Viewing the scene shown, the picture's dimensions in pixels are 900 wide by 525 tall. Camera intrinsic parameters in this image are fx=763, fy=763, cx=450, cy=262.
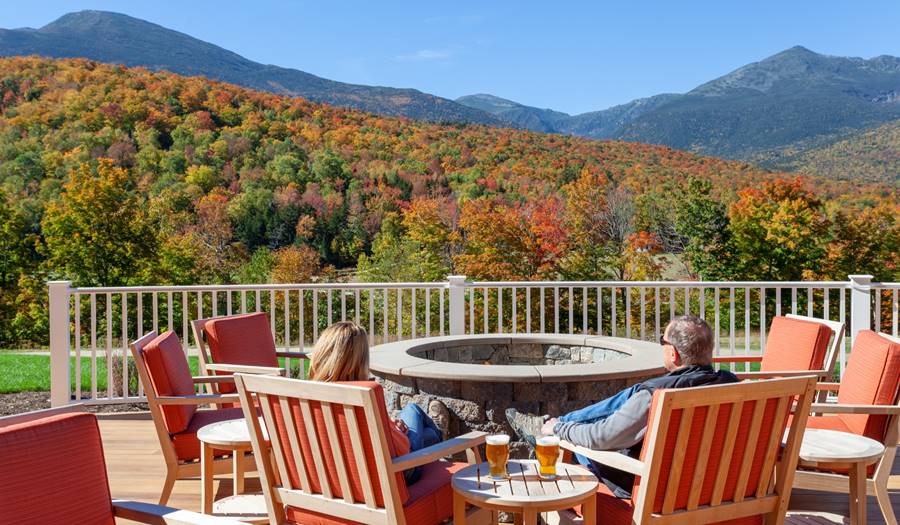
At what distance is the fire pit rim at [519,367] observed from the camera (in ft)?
11.3

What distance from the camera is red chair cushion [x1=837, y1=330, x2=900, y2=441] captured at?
3.01 meters

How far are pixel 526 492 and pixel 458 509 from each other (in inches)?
10.0

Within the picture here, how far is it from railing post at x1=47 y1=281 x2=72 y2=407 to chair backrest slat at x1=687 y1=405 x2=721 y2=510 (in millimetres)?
4693

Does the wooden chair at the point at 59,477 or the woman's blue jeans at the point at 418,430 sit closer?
the wooden chair at the point at 59,477

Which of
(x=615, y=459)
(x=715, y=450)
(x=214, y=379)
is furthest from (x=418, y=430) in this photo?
(x=214, y=379)

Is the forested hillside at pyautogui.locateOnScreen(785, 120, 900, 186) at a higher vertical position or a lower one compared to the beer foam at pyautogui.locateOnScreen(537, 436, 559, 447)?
higher

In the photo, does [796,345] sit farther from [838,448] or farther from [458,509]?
[458,509]

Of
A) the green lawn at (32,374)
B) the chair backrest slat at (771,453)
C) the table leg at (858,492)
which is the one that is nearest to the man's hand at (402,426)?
the chair backrest slat at (771,453)

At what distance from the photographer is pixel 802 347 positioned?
12.9 feet

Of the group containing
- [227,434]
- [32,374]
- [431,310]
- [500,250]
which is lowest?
[32,374]

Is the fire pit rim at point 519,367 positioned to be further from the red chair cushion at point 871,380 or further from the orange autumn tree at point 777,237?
the orange autumn tree at point 777,237

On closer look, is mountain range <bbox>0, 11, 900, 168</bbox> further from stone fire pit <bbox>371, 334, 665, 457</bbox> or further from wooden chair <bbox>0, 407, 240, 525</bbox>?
wooden chair <bbox>0, 407, 240, 525</bbox>

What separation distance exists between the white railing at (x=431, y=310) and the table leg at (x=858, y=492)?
2.17 metres

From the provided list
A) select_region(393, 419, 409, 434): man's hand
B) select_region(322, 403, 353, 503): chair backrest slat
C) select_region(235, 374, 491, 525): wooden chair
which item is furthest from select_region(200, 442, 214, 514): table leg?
select_region(322, 403, 353, 503): chair backrest slat
